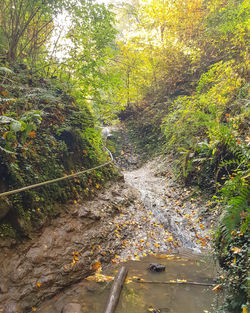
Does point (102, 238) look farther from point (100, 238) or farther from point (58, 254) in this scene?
point (58, 254)

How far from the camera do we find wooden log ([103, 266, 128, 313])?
289 cm

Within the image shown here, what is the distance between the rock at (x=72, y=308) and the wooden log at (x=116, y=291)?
0.35m

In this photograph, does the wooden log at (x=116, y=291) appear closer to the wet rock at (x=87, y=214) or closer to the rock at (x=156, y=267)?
the rock at (x=156, y=267)

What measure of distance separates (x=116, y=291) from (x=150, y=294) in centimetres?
50

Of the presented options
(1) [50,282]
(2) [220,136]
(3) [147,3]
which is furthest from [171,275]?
(3) [147,3]

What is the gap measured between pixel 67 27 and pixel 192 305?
6383mm

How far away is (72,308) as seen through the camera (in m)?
2.89

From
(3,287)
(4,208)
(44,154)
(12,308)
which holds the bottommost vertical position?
(12,308)

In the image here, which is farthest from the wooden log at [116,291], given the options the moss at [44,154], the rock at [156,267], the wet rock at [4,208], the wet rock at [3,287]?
the wet rock at [4,208]

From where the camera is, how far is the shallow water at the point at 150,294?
2.94 metres

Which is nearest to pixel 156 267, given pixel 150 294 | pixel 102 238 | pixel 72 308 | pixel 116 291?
pixel 150 294

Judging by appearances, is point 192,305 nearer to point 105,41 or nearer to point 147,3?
point 105,41

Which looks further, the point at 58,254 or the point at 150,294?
the point at 58,254

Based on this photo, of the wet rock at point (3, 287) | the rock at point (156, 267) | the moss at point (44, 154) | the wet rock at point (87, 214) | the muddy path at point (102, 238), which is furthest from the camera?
the wet rock at point (87, 214)
